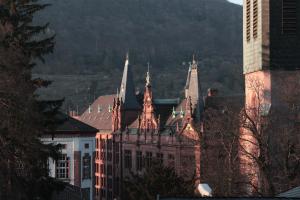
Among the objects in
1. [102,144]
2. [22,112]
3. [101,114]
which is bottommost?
[102,144]

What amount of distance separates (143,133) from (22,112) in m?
49.0

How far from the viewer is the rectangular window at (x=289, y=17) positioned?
41844 mm

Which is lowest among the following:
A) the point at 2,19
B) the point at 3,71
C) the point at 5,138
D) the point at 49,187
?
the point at 49,187

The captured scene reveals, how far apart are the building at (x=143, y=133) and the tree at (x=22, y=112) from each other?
26.7 meters

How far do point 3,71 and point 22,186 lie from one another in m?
4.92

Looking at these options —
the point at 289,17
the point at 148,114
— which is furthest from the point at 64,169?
the point at 289,17

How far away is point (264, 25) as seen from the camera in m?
41.8

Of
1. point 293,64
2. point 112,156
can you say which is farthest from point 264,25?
point 112,156

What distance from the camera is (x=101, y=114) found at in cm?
9375

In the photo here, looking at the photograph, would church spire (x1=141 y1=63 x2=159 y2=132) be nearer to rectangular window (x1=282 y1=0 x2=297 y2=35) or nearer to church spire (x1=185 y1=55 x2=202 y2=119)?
church spire (x1=185 y1=55 x2=202 y2=119)

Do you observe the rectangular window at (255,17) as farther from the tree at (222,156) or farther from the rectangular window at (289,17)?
the tree at (222,156)

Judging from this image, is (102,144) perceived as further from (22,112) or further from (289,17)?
(22,112)

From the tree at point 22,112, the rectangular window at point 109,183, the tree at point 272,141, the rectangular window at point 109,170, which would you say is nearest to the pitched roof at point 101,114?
the rectangular window at point 109,170

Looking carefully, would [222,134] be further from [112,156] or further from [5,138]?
[112,156]
